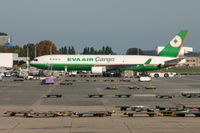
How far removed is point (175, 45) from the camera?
99.6m

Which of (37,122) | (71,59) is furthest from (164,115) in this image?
(71,59)

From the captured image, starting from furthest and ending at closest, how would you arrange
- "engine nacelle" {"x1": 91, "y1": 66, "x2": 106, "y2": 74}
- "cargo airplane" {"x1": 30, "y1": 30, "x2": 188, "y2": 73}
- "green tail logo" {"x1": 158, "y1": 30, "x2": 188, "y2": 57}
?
"green tail logo" {"x1": 158, "y1": 30, "x2": 188, "y2": 57} → "engine nacelle" {"x1": 91, "y1": 66, "x2": 106, "y2": 74} → "cargo airplane" {"x1": 30, "y1": 30, "x2": 188, "y2": 73}

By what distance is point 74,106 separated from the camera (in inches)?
1305

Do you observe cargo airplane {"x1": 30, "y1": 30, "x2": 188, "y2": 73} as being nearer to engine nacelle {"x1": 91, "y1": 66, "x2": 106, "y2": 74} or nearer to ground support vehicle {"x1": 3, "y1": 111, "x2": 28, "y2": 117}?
engine nacelle {"x1": 91, "y1": 66, "x2": 106, "y2": 74}

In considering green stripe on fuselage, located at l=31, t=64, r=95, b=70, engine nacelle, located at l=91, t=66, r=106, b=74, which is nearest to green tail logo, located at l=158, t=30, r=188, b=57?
engine nacelle, located at l=91, t=66, r=106, b=74

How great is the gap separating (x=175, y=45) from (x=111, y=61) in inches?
591

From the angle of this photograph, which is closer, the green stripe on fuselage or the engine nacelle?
the green stripe on fuselage

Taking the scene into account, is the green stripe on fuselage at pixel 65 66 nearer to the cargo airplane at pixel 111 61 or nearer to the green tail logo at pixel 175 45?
the cargo airplane at pixel 111 61

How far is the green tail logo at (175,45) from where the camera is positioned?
99.8 metres

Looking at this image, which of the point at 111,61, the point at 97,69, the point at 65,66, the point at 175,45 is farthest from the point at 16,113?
the point at 175,45

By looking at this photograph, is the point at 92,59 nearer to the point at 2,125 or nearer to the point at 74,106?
the point at 74,106

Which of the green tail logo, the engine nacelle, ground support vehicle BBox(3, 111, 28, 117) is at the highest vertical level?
the green tail logo

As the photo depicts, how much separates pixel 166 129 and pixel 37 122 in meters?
6.75

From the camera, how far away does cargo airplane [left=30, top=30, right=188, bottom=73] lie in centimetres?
9388
